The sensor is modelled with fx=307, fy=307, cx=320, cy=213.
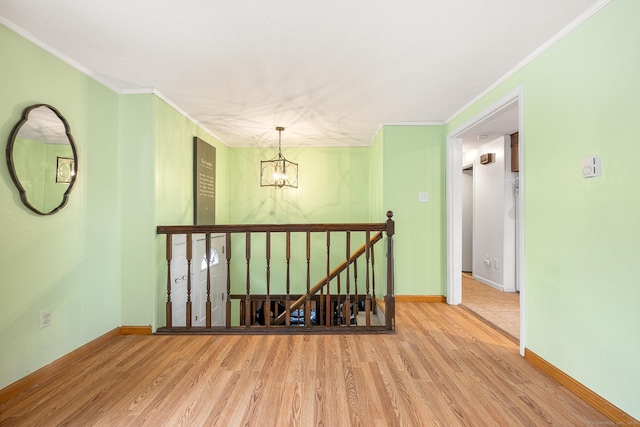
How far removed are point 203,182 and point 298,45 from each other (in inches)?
94.7

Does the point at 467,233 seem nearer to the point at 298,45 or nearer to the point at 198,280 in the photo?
the point at 198,280

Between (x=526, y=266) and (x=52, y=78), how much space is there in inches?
144

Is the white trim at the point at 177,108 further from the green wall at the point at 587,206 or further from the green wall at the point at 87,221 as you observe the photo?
the green wall at the point at 587,206

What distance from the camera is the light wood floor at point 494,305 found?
2.97m

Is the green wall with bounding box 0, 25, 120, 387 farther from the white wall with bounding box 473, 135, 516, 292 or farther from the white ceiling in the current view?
the white wall with bounding box 473, 135, 516, 292

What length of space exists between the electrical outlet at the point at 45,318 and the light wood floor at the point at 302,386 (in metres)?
0.35

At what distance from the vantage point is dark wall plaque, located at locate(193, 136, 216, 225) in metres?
3.66

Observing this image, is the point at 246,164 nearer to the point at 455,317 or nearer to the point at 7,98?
the point at 7,98

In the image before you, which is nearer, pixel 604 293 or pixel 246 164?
pixel 604 293

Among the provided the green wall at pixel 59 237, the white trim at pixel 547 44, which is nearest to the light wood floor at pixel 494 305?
the white trim at pixel 547 44

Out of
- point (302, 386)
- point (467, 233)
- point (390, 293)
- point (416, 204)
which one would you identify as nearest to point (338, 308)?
point (390, 293)

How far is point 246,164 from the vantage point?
5227mm

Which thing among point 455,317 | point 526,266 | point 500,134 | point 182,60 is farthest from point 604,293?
point 500,134

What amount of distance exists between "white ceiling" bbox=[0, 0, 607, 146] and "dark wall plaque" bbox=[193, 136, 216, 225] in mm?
695
